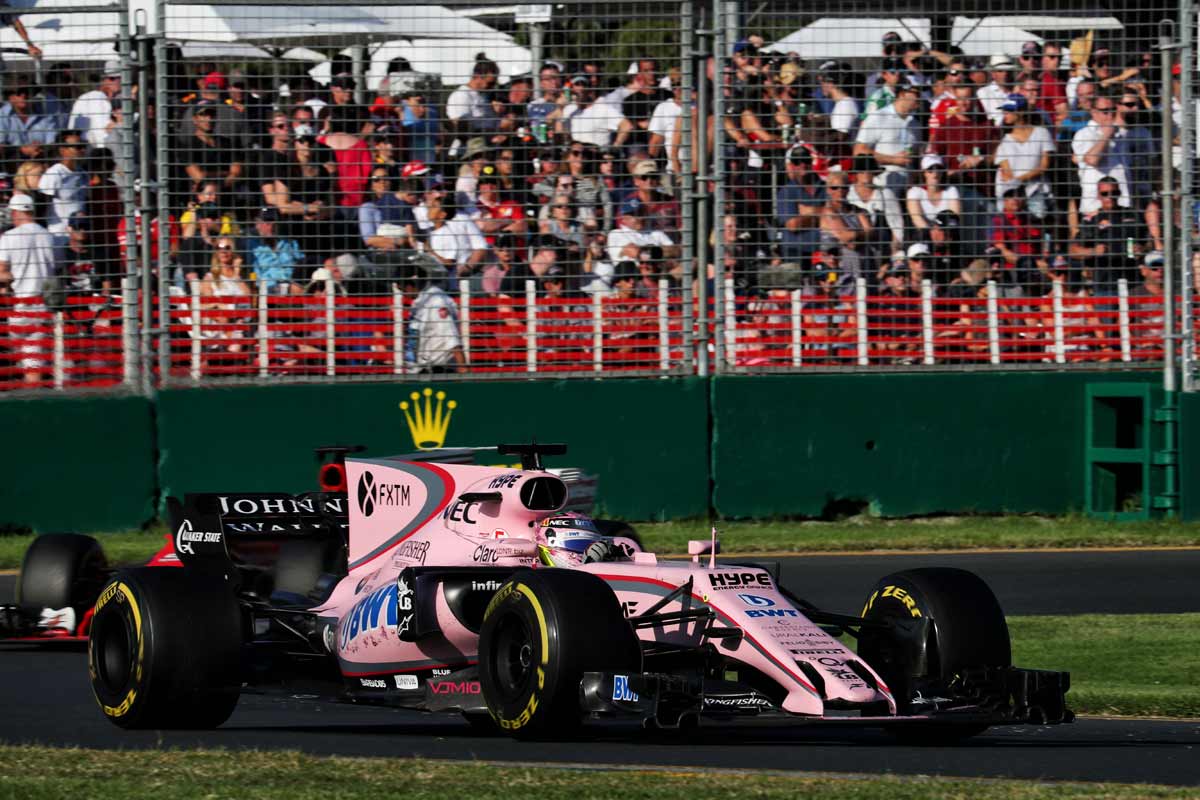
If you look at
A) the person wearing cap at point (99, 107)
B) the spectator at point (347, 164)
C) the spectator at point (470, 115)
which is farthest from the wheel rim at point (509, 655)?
the person wearing cap at point (99, 107)

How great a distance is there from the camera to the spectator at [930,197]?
14.6 metres

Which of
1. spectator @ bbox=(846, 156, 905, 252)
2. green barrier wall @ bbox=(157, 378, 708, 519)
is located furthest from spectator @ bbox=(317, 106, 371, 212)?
spectator @ bbox=(846, 156, 905, 252)

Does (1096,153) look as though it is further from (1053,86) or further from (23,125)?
(23,125)

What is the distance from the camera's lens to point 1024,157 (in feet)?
48.5

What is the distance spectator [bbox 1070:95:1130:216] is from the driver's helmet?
26.2 feet

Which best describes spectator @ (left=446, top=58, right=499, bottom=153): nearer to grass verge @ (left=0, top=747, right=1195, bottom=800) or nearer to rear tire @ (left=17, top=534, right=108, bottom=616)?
rear tire @ (left=17, top=534, right=108, bottom=616)

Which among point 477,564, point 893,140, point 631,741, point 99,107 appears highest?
point 99,107

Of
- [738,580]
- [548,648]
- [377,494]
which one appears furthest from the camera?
[377,494]

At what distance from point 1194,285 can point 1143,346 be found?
24.0 inches

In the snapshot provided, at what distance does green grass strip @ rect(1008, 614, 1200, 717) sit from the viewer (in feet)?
29.0

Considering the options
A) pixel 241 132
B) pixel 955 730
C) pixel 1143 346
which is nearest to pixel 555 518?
pixel 955 730

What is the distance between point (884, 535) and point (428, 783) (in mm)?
8767

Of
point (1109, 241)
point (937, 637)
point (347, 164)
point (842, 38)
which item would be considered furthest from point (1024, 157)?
point (937, 637)

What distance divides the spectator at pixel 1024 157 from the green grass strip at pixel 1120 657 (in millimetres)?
4475
